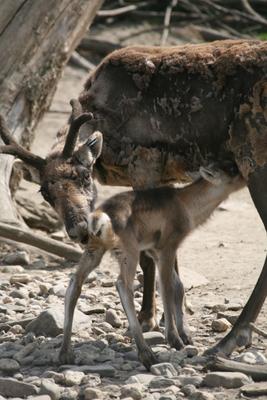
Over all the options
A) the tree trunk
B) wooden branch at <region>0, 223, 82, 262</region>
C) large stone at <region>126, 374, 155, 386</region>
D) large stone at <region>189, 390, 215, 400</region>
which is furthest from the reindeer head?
the tree trunk

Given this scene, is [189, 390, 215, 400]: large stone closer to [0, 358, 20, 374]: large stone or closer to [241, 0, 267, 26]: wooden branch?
[0, 358, 20, 374]: large stone

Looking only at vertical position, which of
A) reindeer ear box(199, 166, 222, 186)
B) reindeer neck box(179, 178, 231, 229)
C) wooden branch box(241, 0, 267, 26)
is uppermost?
wooden branch box(241, 0, 267, 26)

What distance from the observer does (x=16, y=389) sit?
7.14 metres

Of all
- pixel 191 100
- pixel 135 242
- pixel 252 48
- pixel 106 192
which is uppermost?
pixel 252 48

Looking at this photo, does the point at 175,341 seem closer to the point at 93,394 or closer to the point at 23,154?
the point at 93,394

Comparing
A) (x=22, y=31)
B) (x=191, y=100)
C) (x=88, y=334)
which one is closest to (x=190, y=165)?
(x=191, y=100)

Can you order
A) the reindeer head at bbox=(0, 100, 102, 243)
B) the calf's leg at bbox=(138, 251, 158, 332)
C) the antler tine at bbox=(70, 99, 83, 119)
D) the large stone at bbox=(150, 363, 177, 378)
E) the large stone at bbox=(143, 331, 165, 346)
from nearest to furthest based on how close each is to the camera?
the large stone at bbox=(150, 363, 177, 378) < the large stone at bbox=(143, 331, 165, 346) < the reindeer head at bbox=(0, 100, 102, 243) < the calf's leg at bbox=(138, 251, 158, 332) < the antler tine at bbox=(70, 99, 83, 119)

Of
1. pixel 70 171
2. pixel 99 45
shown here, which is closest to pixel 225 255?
pixel 70 171

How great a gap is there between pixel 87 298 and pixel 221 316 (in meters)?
1.48

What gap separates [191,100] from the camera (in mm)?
9195

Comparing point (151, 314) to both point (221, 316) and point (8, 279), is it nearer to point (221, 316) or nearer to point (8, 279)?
point (221, 316)

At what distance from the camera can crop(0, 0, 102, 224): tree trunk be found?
11.8 metres

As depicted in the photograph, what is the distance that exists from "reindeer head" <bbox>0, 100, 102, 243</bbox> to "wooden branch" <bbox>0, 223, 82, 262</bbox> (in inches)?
103

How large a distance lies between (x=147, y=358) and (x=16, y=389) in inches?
43.5
